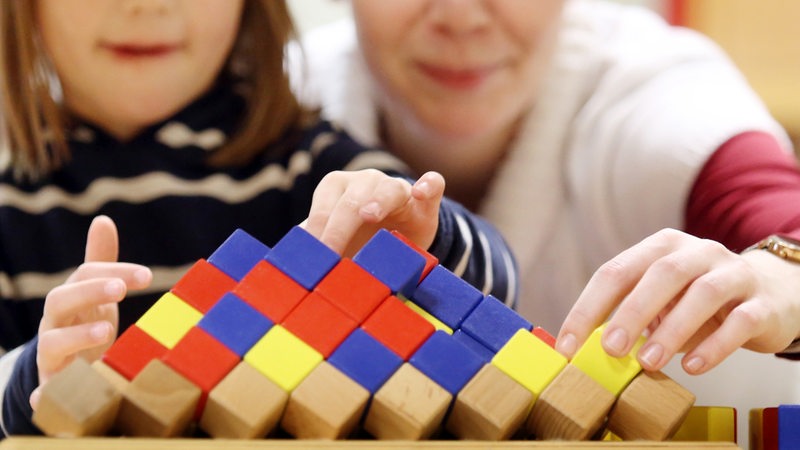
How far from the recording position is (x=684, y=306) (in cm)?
50

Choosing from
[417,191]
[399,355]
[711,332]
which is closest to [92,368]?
[399,355]

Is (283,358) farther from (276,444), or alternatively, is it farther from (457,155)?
(457,155)

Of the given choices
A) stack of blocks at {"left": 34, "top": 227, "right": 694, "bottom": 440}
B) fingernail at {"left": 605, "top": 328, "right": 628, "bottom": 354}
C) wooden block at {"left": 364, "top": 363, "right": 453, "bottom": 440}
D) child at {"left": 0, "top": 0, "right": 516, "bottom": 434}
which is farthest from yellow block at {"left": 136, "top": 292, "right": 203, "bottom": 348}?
child at {"left": 0, "top": 0, "right": 516, "bottom": 434}

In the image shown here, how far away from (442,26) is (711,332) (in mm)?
512

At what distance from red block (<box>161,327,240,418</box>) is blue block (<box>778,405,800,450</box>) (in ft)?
0.93

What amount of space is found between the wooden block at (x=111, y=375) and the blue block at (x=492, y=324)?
18cm

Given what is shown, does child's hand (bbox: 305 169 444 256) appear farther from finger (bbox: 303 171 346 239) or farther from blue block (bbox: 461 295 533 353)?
blue block (bbox: 461 295 533 353)

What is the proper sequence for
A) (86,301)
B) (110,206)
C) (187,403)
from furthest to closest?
(110,206) → (86,301) → (187,403)

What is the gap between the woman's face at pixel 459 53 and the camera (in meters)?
0.95

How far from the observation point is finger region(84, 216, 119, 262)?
2.07ft

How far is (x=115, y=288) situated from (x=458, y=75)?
55cm

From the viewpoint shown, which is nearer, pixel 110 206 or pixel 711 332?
pixel 711 332

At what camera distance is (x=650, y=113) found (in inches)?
38.8

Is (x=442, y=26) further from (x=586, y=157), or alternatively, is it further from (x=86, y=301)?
(x=86, y=301)
